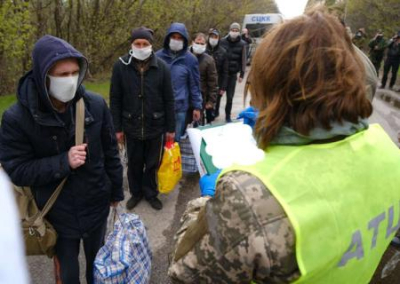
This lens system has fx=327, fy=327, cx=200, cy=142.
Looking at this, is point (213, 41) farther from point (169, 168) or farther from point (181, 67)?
point (169, 168)

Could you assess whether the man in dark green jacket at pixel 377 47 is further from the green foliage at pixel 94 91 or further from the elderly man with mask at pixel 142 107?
the elderly man with mask at pixel 142 107

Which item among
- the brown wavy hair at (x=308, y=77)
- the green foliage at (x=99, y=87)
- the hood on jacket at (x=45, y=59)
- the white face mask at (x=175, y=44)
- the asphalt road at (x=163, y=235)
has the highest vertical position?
the brown wavy hair at (x=308, y=77)

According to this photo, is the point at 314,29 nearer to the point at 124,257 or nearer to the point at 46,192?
the point at 46,192

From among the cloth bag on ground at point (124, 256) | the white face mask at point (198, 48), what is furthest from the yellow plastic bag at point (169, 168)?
the white face mask at point (198, 48)

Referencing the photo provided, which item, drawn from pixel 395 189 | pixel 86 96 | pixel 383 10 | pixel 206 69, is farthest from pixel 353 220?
pixel 383 10

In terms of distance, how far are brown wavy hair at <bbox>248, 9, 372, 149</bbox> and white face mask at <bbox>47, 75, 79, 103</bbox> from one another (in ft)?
3.94

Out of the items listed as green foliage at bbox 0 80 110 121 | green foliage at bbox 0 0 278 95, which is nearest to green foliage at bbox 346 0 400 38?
green foliage at bbox 0 0 278 95

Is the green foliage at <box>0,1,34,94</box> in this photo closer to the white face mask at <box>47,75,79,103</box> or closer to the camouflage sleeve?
the white face mask at <box>47,75,79,103</box>

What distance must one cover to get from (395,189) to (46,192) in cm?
168

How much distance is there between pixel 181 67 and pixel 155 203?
5.14 feet

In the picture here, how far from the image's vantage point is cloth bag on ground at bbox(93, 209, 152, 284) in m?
2.00

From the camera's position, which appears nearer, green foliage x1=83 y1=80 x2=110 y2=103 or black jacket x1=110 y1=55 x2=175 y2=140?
black jacket x1=110 y1=55 x2=175 y2=140

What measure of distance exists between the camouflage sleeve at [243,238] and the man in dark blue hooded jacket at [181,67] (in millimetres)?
3060

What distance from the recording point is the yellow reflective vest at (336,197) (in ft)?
2.57
